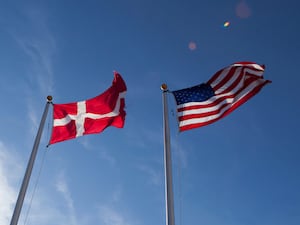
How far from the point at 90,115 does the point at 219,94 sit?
5.41 meters

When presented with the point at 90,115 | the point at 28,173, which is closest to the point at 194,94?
the point at 90,115

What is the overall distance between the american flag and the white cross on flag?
2.69 metres

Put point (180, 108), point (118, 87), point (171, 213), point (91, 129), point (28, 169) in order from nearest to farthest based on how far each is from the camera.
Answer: point (171, 213) → point (28, 169) → point (180, 108) → point (91, 129) → point (118, 87)

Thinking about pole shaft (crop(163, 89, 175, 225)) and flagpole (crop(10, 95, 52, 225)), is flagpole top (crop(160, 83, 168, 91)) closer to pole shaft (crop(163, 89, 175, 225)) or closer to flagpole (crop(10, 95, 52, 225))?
pole shaft (crop(163, 89, 175, 225))

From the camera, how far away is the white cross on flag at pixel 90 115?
47.5 feet

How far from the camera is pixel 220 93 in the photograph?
47.1 feet

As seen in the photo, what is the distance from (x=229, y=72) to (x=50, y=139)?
7739 mm

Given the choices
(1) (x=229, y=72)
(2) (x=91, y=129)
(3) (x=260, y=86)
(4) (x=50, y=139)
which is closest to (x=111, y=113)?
(2) (x=91, y=129)

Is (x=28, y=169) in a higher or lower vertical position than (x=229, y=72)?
lower

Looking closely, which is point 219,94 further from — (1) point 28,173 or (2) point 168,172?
(1) point 28,173

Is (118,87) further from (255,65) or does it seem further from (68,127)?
(255,65)

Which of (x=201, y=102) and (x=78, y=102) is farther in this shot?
(x=78, y=102)

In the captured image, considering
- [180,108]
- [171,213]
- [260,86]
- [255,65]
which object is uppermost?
[255,65]

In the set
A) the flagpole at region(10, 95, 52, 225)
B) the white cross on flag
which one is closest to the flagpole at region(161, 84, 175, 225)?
the white cross on flag
